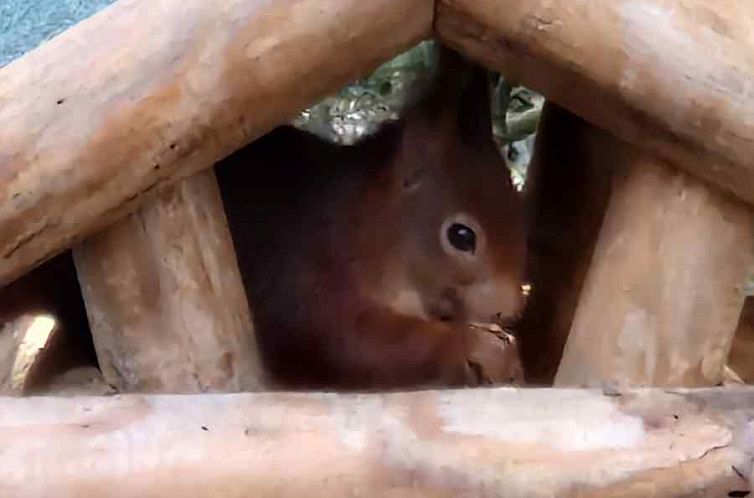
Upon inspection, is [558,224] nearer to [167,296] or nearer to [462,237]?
[462,237]

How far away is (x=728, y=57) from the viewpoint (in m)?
0.56

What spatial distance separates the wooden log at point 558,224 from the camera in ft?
2.37

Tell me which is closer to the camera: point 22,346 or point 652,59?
point 652,59

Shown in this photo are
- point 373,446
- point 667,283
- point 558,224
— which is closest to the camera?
point 373,446

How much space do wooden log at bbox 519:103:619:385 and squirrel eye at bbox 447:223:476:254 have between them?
0.04m

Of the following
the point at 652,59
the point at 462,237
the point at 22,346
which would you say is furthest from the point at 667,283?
the point at 22,346

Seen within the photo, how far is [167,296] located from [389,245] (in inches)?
9.2

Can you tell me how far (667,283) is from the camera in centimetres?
62

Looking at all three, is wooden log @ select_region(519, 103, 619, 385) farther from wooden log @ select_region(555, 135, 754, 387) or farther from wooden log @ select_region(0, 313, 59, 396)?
wooden log @ select_region(0, 313, 59, 396)

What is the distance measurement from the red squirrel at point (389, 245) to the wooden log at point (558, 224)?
16 millimetres

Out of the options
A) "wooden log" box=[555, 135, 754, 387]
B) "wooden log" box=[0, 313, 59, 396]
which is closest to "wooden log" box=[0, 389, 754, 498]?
"wooden log" box=[555, 135, 754, 387]

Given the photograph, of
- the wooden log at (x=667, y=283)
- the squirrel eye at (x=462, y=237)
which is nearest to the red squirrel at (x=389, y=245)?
the squirrel eye at (x=462, y=237)

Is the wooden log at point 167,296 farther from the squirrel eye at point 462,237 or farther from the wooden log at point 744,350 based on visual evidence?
the wooden log at point 744,350

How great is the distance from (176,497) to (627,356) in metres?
0.25
